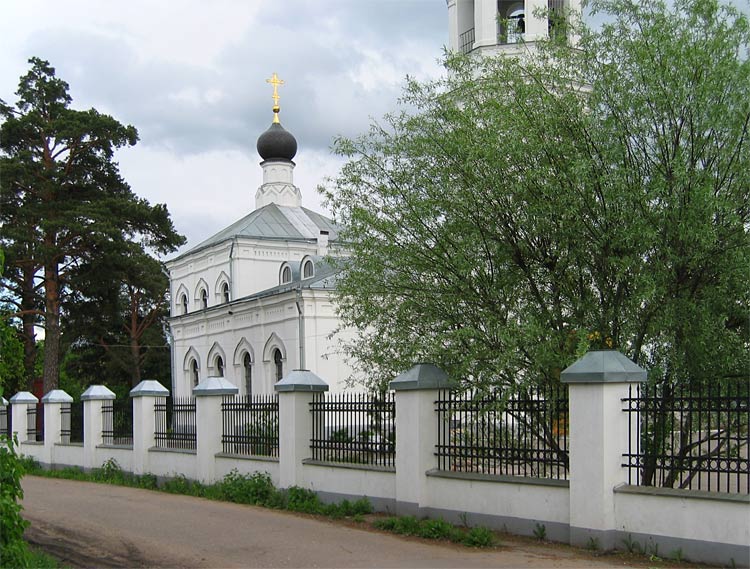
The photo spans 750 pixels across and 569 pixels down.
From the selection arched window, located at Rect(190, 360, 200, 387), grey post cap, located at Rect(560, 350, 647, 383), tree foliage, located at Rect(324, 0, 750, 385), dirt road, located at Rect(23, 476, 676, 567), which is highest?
tree foliage, located at Rect(324, 0, 750, 385)

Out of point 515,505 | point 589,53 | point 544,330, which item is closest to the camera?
point 515,505

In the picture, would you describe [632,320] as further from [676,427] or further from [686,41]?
[686,41]

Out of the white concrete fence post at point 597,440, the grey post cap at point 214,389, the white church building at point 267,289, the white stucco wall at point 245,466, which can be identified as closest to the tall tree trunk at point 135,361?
the white church building at point 267,289

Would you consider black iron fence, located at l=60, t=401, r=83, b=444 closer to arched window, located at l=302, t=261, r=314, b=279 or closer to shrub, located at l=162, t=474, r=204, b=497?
shrub, located at l=162, t=474, r=204, b=497

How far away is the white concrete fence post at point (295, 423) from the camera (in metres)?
14.1

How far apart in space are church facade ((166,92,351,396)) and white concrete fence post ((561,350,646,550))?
60.6ft

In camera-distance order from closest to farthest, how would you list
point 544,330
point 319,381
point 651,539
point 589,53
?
point 651,539 < point 544,330 < point 589,53 < point 319,381

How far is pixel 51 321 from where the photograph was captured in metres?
32.3

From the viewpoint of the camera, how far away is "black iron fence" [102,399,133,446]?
19000 millimetres

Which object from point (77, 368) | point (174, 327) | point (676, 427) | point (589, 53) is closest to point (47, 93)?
point (174, 327)

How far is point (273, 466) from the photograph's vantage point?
1470cm

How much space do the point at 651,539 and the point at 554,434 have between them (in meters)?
2.05

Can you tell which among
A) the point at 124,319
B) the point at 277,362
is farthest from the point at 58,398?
the point at 124,319

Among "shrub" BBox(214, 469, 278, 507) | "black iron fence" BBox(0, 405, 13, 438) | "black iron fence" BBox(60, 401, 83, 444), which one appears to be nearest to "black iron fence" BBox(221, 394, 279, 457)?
"shrub" BBox(214, 469, 278, 507)
